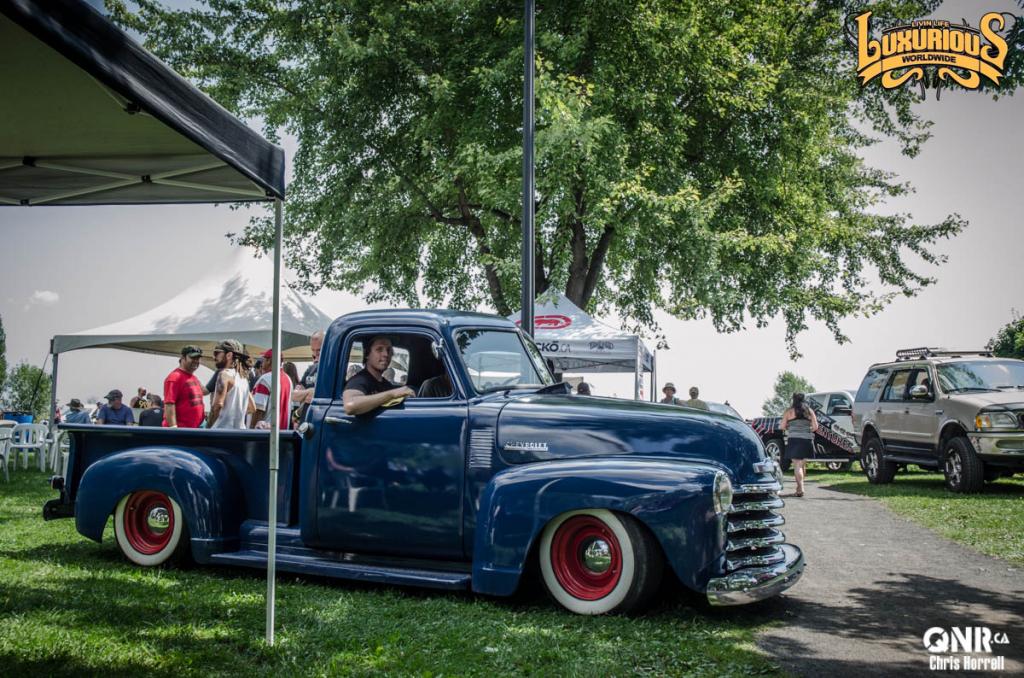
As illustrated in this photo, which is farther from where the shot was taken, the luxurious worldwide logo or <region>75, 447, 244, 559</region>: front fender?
the luxurious worldwide logo

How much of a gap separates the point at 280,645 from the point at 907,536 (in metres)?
7.22

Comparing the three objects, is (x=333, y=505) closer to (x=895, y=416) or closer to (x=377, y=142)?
(x=895, y=416)

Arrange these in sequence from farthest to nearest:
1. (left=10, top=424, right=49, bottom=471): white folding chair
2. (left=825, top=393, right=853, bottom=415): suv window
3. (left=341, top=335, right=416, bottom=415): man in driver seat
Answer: (left=825, top=393, right=853, bottom=415): suv window → (left=10, top=424, right=49, bottom=471): white folding chair → (left=341, top=335, right=416, bottom=415): man in driver seat

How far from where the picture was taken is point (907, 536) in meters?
9.44

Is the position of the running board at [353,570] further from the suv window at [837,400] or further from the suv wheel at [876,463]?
the suv window at [837,400]

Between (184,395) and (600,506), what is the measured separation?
6065 millimetres

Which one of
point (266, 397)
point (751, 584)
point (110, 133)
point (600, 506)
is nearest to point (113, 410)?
point (266, 397)

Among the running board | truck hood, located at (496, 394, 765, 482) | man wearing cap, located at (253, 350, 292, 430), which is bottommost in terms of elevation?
the running board

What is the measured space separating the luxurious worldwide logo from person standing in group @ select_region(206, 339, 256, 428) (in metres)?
8.39

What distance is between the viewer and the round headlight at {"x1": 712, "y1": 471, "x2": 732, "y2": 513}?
530 centimetres

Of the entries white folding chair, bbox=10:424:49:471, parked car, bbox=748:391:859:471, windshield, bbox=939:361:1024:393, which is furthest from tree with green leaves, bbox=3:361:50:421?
windshield, bbox=939:361:1024:393

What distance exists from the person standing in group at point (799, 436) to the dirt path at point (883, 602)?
13.3 feet

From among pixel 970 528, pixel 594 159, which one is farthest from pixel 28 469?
pixel 970 528

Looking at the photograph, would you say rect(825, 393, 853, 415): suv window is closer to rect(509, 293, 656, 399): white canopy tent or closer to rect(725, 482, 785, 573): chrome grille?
rect(509, 293, 656, 399): white canopy tent
